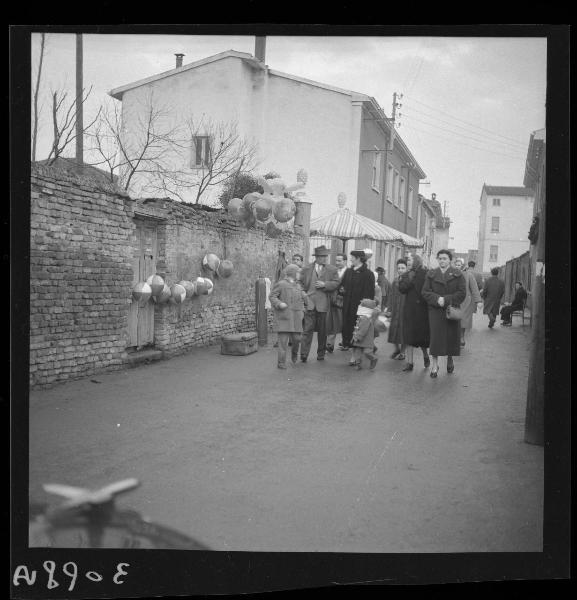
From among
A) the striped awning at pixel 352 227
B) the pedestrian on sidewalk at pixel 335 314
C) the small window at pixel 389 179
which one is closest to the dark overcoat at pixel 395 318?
the pedestrian on sidewalk at pixel 335 314

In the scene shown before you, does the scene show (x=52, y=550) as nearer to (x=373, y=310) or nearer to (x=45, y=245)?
(x=45, y=245)

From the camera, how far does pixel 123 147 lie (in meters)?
7.18

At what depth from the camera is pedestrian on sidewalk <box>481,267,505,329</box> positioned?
13023mm

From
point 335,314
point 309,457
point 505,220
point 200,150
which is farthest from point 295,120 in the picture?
point 309,457

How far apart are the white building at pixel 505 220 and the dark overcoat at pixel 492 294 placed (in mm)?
6514

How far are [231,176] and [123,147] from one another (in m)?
2.39

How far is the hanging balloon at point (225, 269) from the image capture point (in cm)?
1153

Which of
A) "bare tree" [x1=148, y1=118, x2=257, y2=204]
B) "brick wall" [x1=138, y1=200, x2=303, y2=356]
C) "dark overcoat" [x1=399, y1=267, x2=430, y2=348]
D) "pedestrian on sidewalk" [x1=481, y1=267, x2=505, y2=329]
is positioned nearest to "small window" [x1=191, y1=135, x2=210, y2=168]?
"bare tree" [x1=148, y1=118, x2=257, y2=204]

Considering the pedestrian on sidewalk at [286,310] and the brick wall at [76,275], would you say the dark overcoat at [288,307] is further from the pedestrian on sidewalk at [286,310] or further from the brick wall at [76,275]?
the brick wall at [76,275]

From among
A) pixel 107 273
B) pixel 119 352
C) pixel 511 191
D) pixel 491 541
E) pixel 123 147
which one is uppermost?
pixel 123 147

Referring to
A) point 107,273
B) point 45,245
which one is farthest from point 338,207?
point 45,245

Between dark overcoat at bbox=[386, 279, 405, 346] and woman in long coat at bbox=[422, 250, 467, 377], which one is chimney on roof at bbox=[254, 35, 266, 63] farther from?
dark overcoat at bbox=[386, 279, 405, 346]

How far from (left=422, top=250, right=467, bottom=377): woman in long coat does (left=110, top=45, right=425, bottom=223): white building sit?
142cm

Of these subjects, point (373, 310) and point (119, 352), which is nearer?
point (119, 352)
